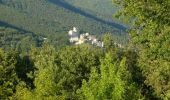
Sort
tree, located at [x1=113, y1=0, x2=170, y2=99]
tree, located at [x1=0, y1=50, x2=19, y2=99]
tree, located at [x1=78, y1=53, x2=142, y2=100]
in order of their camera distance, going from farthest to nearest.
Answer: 1. tree, located at [x1=0, y1=50, x2=19, y2=99]
2. tree, located at [x1=78, y1=53, x2=142, y2=100]
3. tree, located at [x1=113, y1=0, x2=170, y2=99]

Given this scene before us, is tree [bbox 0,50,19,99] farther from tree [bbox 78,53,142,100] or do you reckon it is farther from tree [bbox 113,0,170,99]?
tree [bbox 113,0,170,99]

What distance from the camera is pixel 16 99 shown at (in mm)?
46594

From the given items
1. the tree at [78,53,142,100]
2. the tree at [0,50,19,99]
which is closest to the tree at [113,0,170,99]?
the tree at [78,53,142,100]

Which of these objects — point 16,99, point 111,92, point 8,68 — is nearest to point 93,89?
point 111,92

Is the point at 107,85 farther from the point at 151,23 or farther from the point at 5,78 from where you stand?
the point at 5,78

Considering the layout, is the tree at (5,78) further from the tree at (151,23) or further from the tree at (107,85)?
the tree at (151,23)

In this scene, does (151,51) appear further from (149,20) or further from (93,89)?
(93,89)

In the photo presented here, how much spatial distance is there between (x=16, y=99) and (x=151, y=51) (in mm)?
20515

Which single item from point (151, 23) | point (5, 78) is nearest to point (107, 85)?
point (151, 23)

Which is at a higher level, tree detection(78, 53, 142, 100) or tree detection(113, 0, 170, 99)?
tree detection(113, 0, 170, 99)

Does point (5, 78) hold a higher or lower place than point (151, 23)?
lower

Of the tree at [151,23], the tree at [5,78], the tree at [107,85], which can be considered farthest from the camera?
the tree at [5,78]

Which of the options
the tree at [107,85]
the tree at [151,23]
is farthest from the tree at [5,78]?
the tree at [151,23]

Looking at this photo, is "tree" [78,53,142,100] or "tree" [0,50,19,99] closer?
"tree" [78,53,142,100]
